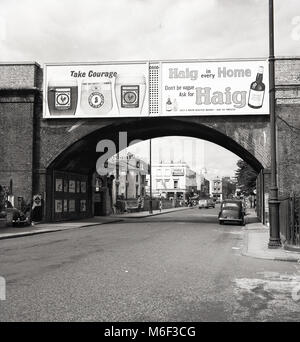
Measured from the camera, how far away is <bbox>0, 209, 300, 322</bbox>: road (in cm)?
630

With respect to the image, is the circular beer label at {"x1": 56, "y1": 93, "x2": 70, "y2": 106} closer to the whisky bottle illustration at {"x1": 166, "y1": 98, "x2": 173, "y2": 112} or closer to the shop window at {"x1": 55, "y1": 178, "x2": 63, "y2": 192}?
the shop window at {"x1": 55, "y1": 178, "x2": 63, "y2": 192}

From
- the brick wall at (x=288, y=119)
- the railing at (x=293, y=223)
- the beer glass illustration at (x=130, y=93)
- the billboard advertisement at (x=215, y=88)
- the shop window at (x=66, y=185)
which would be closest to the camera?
the railing at (x=293, y=223)

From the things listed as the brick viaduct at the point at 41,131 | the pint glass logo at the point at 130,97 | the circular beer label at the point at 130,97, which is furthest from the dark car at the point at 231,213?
the circular beer label at the point at 130,97

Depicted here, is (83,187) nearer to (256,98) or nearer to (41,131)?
(41,131)

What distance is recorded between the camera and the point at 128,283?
8508 millimetres

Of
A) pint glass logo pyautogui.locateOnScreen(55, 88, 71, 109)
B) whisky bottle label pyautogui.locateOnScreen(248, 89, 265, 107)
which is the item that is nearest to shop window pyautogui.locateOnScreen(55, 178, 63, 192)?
pint glass logo pyautogui.locateOnScreen(55, 88, 71, 109)

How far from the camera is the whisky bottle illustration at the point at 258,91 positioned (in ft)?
90.7

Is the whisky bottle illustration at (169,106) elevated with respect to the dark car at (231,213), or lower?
elevated

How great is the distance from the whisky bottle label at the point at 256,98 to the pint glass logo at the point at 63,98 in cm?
1126

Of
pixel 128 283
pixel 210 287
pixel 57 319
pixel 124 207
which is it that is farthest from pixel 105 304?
pixel 124 207

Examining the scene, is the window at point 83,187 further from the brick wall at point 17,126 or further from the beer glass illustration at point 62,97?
the beer glass illustration at point 62,97

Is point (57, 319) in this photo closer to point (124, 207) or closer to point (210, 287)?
point (210, 287)

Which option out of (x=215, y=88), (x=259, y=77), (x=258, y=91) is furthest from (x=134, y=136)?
(x=259, y=77)

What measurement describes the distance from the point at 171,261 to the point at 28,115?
19886 millimetres
